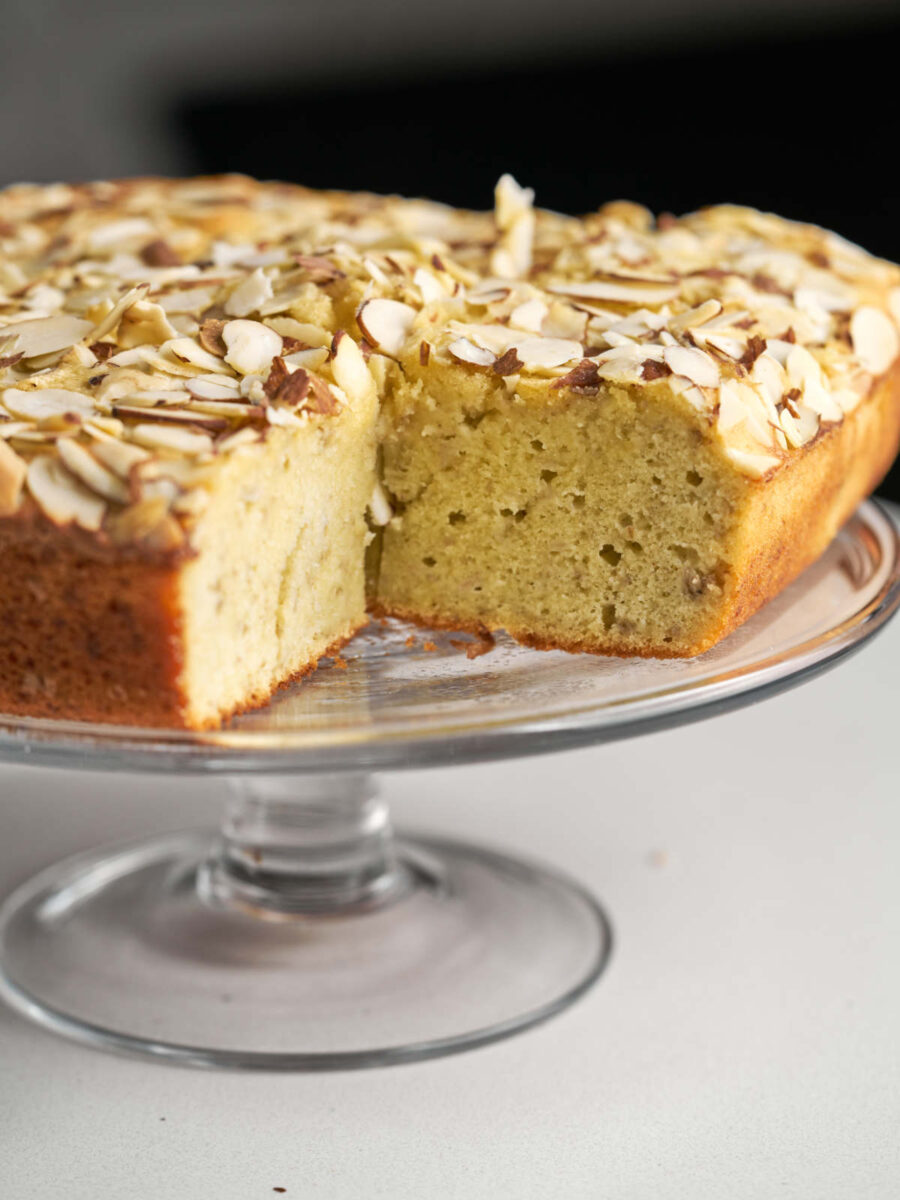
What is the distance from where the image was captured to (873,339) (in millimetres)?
1980

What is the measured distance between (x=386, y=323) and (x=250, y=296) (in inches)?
5.9

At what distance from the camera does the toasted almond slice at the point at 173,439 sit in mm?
1427

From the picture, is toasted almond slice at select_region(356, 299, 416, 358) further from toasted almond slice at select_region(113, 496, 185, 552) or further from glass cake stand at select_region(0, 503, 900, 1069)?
toasted almond slice at select_region(113, 496, 185, 552)

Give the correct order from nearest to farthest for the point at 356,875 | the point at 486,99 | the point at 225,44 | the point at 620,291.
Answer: the point at 620,291 → the point at 356,875 → the point at 486,99 → the point at 225,44

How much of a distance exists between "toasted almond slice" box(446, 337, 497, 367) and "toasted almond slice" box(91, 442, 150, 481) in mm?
387

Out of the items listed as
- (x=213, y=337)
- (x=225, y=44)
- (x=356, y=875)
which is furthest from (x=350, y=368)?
(x=225, y=44)

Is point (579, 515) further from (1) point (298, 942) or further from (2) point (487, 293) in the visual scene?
(1) point (298, 942)

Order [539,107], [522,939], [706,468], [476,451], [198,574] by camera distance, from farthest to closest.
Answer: [539,107] → [522,939] → [476,451] → [706,468] → [198,574]

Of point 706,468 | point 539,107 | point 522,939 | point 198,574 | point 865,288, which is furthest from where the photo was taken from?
point 539,107

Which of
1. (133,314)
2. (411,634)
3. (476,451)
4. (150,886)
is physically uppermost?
(133,314)

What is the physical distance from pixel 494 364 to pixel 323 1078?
732 mm

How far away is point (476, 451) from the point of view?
1.72 metres

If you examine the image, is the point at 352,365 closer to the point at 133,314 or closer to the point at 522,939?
the point at 133,314

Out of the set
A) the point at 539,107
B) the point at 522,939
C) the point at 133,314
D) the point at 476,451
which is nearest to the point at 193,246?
the point at 133,314
